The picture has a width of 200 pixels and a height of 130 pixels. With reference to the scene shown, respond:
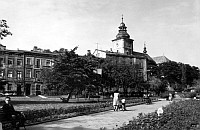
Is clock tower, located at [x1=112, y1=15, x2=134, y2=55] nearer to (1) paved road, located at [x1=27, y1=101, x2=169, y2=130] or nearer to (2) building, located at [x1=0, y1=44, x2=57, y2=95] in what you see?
(2) building, located at [x1=0, y1=44, x2=57, y2=95]

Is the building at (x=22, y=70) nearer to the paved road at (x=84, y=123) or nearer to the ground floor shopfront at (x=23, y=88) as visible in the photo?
the ground floor shopfront at (x=23, y=88)

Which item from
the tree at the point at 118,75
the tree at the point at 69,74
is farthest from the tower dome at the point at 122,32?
the tree at the point at 69,74

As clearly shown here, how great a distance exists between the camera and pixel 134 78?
50.0 m

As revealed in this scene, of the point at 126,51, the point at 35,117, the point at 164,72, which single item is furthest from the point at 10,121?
the point at 164,72

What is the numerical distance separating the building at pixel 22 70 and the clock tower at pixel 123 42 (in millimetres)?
27909

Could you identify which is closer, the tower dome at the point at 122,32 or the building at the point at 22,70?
the building at the point at 22,70

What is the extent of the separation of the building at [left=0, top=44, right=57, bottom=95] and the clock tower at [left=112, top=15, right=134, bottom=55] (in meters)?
27.9

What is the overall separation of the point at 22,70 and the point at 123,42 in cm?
3574

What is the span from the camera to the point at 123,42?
280 feet

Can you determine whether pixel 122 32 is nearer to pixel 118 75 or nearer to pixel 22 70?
pixel 22 70

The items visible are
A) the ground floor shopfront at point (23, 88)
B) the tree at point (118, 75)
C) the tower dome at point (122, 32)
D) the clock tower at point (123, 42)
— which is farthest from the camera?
the tower dome at point (122, 32)

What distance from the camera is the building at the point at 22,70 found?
60.6 metres

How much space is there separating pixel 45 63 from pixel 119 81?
26549 millimetres

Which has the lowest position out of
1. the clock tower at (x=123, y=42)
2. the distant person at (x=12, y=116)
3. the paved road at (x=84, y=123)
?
the paved road at (x=84, y=123)
